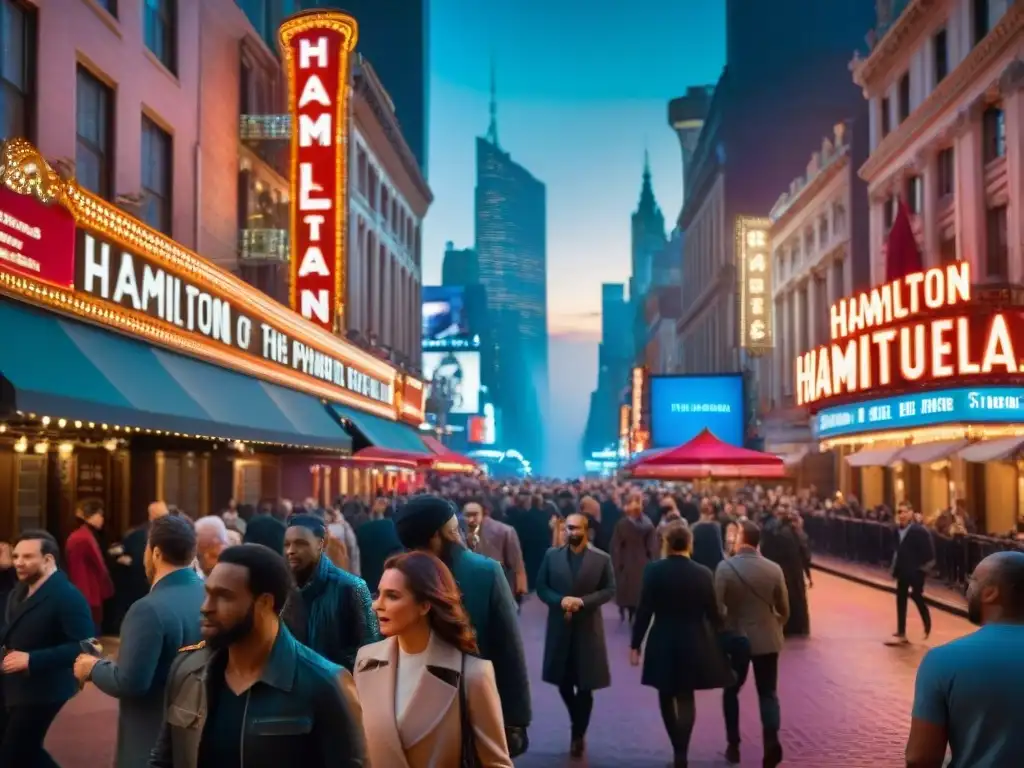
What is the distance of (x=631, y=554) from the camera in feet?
55.1

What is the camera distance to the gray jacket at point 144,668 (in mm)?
4875

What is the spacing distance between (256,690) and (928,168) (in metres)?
38.5

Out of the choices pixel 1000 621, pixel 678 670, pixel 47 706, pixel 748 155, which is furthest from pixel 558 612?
pixel 748 155

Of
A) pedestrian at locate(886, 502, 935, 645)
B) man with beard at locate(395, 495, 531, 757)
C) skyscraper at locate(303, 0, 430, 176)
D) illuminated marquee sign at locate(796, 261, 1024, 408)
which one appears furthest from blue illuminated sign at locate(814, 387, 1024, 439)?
skyscraper at locate(303, 0, 430, 176)

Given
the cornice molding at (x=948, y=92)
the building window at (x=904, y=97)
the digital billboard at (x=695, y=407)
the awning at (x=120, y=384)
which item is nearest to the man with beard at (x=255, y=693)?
the awning at (x=120, y=384)

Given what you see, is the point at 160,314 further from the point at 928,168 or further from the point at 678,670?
the point at 928,168

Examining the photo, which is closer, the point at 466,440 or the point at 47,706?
the point at 47,706

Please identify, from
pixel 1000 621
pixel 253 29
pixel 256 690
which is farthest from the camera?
pixel 253 29

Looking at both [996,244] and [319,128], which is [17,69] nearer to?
[319,128]

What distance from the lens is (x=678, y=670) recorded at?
8773 mm

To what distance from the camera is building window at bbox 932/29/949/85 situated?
1486 inches

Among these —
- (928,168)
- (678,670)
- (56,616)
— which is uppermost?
(928,168)

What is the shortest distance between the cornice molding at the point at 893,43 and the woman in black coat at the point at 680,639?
1297 inches

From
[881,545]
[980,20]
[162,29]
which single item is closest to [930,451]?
[881,545]
